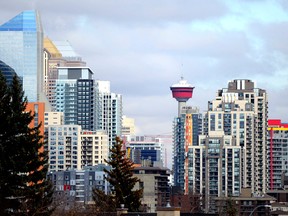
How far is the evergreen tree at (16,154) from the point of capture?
284ft

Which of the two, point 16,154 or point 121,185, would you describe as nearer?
point 16,154

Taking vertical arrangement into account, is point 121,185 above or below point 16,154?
below

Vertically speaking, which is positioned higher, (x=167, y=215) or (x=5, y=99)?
(x=5, y=99)

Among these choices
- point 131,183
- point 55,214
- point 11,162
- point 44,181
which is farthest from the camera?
point 131,183

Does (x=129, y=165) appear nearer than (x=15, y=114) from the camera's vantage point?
No

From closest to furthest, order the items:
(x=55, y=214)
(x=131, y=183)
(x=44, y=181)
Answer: (x=44, y=181)
(x=55, y=214)
(x=131, y=183)

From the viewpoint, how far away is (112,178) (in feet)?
386

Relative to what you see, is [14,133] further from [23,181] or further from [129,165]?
[129,165]

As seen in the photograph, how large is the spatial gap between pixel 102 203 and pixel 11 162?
29.4 metres

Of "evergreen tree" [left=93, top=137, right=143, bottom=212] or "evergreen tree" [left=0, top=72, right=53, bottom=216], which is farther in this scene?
"evergreen tree" [left=93, top=137, right=143, bottom=212]

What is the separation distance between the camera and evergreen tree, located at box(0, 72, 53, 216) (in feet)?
284

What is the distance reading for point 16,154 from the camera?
87.3 metres

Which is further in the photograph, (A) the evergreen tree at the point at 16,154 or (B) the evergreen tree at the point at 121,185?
(B) the evergreen tree at the point at 121,185

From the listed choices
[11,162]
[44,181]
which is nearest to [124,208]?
[44,181]
